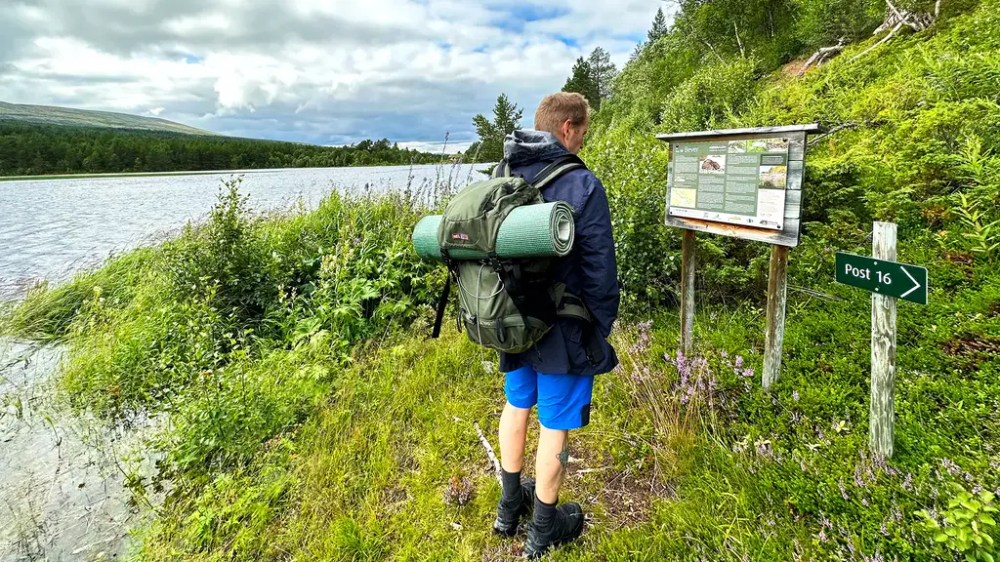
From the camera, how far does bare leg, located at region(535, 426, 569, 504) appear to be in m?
2.26

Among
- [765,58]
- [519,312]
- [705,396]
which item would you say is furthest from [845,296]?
[765,58]

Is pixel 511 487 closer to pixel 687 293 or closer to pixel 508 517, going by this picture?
pixel 508 517

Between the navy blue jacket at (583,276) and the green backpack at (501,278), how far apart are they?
56mm

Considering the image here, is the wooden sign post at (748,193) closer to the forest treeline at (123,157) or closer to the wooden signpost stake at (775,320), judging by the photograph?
the wooden signpost stake at (775,320)

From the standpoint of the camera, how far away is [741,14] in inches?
695

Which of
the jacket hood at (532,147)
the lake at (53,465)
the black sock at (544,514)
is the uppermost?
the jacket hood at (532,147)

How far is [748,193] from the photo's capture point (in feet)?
9.29

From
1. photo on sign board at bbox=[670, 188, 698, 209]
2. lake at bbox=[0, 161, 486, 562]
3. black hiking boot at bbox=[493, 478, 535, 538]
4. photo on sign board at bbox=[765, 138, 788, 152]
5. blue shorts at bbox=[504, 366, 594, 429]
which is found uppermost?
photo on sign board at bbox=[765, 138, 788, 152]

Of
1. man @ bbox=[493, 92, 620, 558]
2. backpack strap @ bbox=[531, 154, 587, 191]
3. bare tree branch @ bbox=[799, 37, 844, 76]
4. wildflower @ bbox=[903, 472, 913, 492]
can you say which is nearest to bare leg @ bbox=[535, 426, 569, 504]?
man @ bbox=[493, 92, 620, 558]

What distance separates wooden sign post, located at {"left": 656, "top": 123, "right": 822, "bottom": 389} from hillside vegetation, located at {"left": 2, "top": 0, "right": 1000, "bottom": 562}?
19.4 inches

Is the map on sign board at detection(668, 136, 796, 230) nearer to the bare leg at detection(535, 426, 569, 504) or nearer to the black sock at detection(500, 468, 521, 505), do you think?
the bare leg at detection(535, 426, 569, 504)

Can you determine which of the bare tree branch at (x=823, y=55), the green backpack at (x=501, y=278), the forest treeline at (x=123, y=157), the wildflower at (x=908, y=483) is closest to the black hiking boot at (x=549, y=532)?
the green backpack at (x=501, y=278)

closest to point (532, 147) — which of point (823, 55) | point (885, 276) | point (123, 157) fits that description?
point (885, 276)

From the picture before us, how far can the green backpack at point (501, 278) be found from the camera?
1.98 metres
